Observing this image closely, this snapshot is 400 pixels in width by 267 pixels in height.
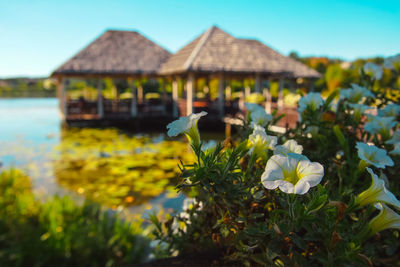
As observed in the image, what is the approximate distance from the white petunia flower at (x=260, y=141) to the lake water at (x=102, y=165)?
7.71 ft

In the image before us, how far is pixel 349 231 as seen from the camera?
74cm

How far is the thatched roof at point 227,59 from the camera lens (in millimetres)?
11734

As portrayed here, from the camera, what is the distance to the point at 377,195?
61cm

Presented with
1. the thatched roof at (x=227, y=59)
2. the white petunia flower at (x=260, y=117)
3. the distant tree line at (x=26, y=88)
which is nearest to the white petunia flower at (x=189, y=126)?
the white petunia flower at (x=260, y=117)

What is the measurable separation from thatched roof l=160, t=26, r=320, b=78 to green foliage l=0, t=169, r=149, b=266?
8.52m

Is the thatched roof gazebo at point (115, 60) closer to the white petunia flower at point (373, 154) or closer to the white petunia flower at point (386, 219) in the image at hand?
the white petunia flower at point (373, 154)

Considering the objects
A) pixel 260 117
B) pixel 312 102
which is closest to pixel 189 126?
pixel 260 117

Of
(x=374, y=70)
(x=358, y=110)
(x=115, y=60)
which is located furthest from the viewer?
(x=115, y=60)

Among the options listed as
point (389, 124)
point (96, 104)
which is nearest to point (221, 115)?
point (96, 104)

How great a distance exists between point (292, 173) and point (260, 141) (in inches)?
6.6

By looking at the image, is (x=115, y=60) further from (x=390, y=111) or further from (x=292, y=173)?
(x=292, y=173)

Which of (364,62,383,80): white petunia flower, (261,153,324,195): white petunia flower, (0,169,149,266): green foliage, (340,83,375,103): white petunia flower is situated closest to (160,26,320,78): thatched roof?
(0,169,149,266): green foliage

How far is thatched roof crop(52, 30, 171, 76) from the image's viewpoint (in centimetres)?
1361

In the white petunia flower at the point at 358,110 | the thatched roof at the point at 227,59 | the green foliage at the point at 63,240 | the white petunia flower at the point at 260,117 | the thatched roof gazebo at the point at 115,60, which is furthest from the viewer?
the thatched roof gazebo at the point at 115,60
